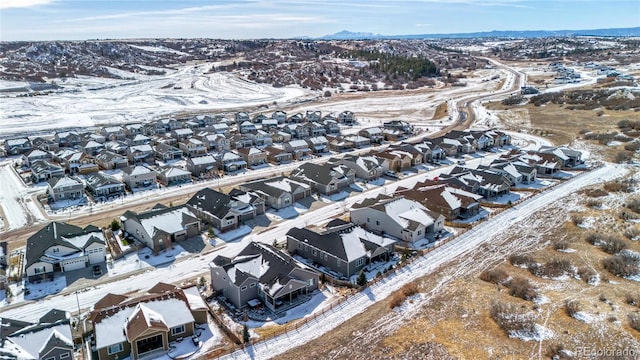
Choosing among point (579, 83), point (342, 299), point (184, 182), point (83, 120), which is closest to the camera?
point (342, 299)

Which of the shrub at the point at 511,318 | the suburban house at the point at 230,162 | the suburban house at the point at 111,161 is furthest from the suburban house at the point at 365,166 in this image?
the suburban house at the point at 111,161

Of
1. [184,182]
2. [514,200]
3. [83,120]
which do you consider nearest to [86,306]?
[184,182]

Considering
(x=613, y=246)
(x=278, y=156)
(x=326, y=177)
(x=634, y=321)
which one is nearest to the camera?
(x=634, y=321)

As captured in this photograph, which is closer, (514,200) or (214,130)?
(514,200)

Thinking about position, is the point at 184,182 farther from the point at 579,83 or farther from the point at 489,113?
the point at 579,83

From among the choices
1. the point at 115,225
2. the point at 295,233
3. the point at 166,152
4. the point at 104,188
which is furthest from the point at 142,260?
the point at 166,152

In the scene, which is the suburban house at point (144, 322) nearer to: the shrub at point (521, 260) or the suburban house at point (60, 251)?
the suburban house at point (60, 251)

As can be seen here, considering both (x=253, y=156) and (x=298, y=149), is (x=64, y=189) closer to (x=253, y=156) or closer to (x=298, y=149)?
(x=253, y=156)
